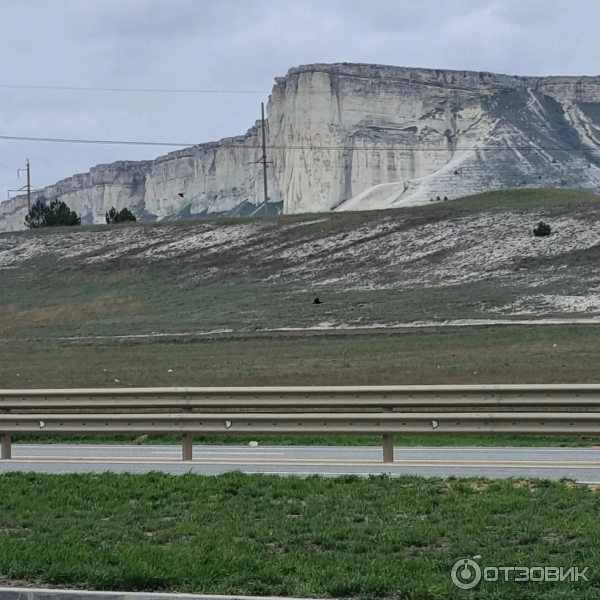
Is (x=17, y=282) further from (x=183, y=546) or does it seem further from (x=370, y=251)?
(x=183, y=546)

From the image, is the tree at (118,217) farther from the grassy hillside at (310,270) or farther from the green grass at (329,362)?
the green grass at (329,362)

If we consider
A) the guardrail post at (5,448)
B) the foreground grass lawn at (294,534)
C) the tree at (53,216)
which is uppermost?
the tree at (53,216)

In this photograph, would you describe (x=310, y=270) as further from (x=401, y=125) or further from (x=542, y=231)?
(x=401, y=125)

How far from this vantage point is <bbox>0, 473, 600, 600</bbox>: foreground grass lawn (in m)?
6.30

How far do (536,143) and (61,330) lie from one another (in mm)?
134659

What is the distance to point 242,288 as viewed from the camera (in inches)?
1989

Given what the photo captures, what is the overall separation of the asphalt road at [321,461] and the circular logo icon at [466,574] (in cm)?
372

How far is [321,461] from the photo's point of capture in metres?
12.2

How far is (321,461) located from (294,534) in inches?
191

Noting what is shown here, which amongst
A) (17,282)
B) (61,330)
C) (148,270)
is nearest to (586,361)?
(61,330)

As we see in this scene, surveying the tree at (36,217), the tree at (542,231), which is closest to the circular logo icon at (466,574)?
the tree at (542,231)

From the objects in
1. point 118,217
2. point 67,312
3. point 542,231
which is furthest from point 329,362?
point 118,217

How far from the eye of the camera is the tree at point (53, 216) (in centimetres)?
8975

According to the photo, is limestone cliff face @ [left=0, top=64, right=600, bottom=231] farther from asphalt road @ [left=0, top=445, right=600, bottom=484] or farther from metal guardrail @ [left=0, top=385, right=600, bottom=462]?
metal guardrail @ [left=0, top=385, right=600, bottom=462]
